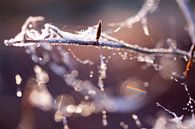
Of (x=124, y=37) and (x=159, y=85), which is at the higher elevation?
(x=124, y=37)

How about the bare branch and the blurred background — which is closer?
the bare branch

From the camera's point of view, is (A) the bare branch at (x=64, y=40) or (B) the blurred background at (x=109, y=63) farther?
(B) the blurred background at (x=109, y=63)

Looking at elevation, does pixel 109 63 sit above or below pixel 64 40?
below

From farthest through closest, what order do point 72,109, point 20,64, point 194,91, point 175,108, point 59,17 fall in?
1. point 59,17
2. point 20,64
3. point 72,109
4. point 194,91
5. point 175,108

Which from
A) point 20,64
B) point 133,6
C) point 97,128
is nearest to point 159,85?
point 97,128

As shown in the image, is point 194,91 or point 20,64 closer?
point 194,91

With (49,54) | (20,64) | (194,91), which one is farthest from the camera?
(20,64)

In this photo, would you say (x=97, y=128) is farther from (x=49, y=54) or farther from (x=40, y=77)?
(x=49, y=54)

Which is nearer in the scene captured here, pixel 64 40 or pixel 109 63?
pixel 64 40
